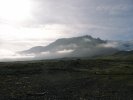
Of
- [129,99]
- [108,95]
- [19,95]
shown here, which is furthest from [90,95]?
[19,95]

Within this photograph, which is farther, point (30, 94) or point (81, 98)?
point (30, 94)

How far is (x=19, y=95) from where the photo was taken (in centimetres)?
6512

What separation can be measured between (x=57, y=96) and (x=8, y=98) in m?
9.98

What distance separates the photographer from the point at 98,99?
196ft

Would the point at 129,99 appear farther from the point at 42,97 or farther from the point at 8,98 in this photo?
the point at 8,98

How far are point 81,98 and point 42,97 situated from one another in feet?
26.2

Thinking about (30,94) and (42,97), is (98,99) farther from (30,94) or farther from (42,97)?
(30,94)

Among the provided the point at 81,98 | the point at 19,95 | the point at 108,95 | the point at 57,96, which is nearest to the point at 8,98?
the point at 19,95

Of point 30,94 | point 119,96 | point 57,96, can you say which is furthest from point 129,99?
point 30,94

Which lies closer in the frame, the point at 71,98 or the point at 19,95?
the point at 71,98

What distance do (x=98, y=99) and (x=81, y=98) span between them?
3423 mm

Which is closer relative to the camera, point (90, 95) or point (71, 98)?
point (71, 98)

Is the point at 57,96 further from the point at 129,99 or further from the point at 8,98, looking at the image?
the point at 129,99

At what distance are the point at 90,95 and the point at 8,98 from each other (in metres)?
17.4
